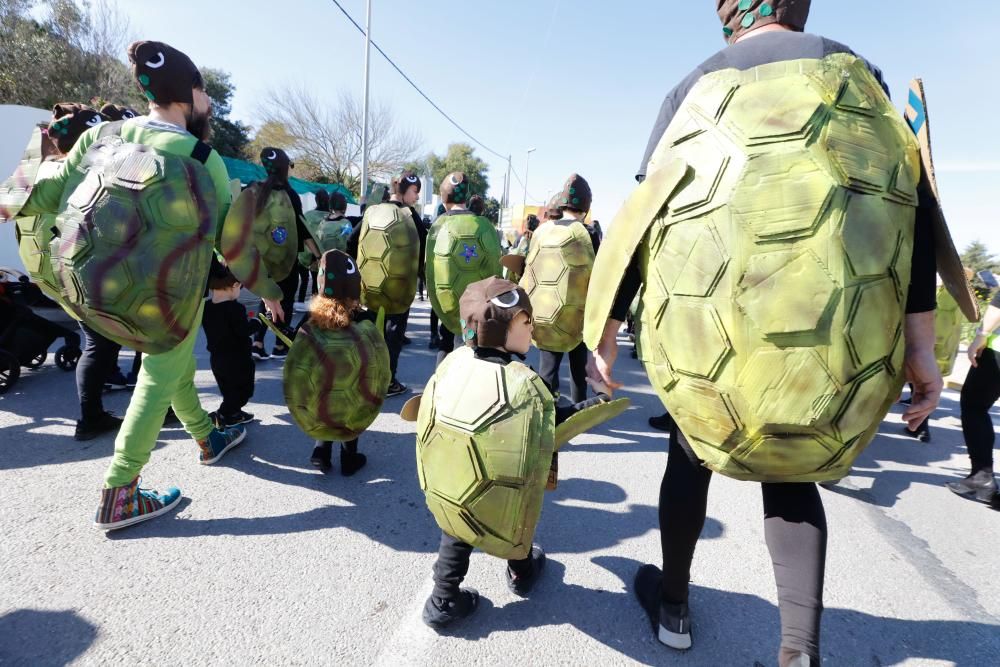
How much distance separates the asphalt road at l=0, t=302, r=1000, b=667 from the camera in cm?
159

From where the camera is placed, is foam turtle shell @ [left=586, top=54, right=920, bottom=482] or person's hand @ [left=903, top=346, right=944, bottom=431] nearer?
foam turtle shell @ [left=586, top=54, right=920, bottom=482]

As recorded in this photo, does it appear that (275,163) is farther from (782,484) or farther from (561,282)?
(782,484)

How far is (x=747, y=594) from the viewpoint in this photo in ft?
6.27

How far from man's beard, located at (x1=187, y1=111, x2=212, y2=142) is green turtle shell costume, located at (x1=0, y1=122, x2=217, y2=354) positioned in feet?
0.93

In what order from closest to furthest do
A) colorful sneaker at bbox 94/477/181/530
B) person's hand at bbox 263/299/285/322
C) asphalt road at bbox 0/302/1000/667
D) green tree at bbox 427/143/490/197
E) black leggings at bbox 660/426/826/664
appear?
1. black leggings at bbox 660/426/826/664
2. asphalt road at bbox 0/302/1000/667
3. colorful sneaker at bbox 94/477/181/530
4. person's hand at bbox 263/299/285/322
5. green tree at bbox 427/143/490/197

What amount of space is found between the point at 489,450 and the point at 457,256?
6.76 ft

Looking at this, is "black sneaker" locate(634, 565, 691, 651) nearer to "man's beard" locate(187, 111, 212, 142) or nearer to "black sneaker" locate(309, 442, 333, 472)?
"black sneaker" locate(309, 442, 333, 472)

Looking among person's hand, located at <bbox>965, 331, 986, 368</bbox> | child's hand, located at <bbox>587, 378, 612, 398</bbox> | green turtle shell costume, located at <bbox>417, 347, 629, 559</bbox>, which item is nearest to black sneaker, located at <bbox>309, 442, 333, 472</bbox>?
green turtle shell costume, located at <bbox>417, 347, 629, 559</bbox>

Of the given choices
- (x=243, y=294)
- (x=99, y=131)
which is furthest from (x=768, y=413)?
A: (x=243, y=294)

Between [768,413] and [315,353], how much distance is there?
2071mm

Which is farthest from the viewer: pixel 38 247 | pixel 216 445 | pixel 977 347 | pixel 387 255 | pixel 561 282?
pixel 387 255

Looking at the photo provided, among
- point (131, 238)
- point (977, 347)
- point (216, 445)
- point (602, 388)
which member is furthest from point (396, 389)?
point (977, 347)

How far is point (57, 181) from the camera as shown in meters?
1.93

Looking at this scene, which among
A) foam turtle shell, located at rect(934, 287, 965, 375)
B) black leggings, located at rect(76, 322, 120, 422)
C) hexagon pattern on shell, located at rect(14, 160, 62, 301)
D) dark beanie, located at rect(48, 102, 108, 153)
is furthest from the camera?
foam turtle shell, located at rect(934, 287, 965, 375)
